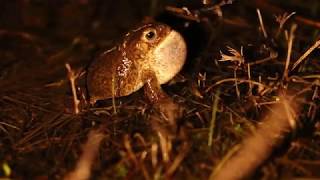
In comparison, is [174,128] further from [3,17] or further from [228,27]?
[3,17]

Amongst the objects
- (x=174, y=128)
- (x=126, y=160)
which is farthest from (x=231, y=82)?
(x=126, y=160)

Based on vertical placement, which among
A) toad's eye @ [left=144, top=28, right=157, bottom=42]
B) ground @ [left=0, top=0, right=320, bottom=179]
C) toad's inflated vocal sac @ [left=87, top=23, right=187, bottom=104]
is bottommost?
ground @ [left=0, top=0, right=320, bottom=179]

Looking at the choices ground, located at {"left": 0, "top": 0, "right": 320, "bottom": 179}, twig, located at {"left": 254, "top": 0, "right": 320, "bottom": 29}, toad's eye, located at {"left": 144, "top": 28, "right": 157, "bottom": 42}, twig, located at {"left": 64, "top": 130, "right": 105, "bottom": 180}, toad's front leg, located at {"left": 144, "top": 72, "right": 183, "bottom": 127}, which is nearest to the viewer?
twig, located at {"left": 64, "top": 130, "right": 105, "bottom": 180}

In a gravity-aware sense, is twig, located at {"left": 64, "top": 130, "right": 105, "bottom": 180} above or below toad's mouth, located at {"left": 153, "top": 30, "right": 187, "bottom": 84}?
below

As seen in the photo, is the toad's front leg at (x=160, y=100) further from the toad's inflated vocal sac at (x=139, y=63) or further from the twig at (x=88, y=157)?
the twig at (x=88, y=157)

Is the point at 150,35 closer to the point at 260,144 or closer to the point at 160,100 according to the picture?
the point at 160,100

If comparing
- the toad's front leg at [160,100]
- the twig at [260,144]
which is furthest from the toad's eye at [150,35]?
the twig at [260,144]

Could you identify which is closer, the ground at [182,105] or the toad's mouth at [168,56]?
the ground at [182,105]

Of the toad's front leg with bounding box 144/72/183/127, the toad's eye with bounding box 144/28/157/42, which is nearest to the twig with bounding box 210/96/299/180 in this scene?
the toad's front leg with bounding box 144/72/183/127

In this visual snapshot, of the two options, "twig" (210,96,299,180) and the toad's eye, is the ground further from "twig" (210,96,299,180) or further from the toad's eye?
the toad's eye
